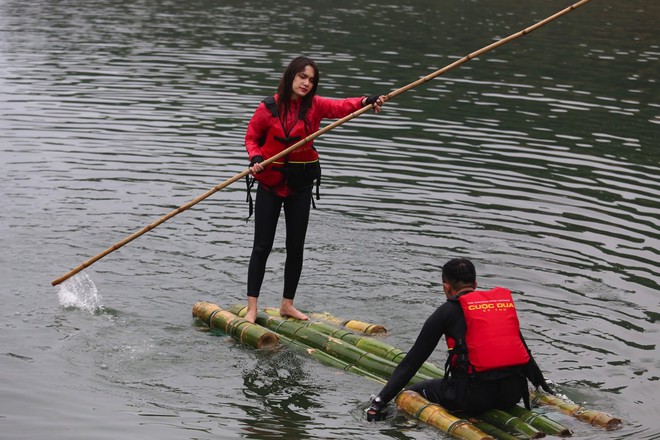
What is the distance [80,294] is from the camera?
12.2 metres

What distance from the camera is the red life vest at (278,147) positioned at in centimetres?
1085

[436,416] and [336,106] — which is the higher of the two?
[336,106]

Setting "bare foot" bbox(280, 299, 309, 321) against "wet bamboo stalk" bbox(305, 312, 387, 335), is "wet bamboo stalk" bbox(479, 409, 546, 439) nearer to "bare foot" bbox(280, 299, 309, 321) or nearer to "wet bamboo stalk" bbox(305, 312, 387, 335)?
"wet bamboo stalk" bbox(305, 312, 387, 335)

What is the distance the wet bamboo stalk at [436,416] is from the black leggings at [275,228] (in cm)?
255

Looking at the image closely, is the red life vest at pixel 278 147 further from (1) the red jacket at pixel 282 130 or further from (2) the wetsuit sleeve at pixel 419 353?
(2) the wetsuit sleeve at pixel 419 353

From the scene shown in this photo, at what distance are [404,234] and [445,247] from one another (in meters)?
0.76

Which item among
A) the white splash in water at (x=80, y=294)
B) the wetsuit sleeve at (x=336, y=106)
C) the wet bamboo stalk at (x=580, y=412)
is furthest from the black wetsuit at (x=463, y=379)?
the white splash in water at (x=80, y=294)

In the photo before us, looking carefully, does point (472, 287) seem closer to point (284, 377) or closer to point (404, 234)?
point (284, 377)

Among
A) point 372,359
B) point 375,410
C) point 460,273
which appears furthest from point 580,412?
point 372,359

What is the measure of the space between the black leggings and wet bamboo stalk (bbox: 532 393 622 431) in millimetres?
3223

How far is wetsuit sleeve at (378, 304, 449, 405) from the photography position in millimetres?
8773

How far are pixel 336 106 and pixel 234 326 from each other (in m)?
2.52

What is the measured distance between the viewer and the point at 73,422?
29.9 feet

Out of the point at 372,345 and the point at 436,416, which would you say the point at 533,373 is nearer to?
the point at 436,416
